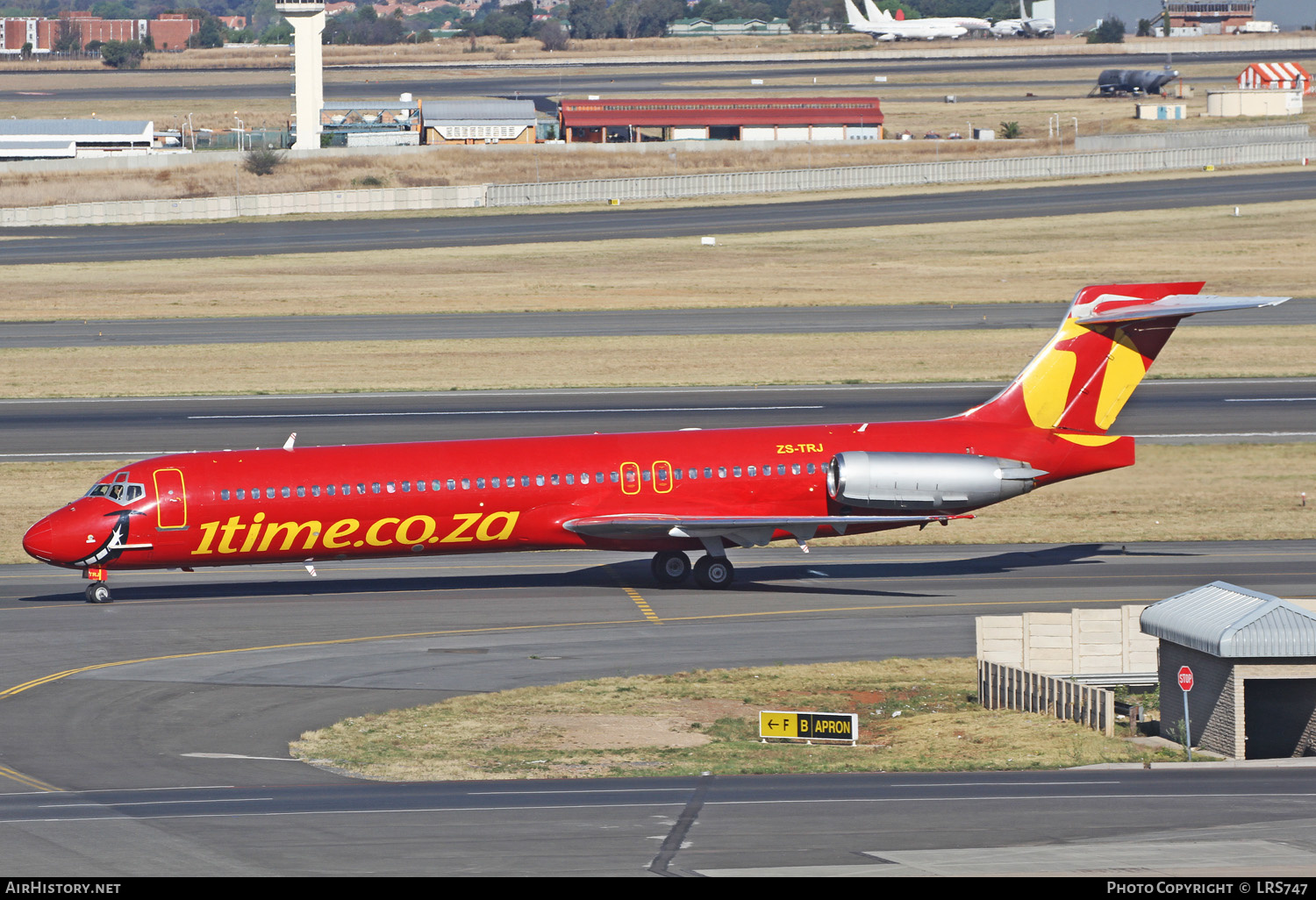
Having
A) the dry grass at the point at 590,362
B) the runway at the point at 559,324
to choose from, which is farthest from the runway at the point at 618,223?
the dry grass at the point at 590,362

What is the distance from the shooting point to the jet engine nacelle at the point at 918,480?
4134 cm

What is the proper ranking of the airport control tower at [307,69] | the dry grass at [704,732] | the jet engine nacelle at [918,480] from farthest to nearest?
the airport control tower at [307,69], the jet engine nacelle at [918,480], the dry grass at [704,732]

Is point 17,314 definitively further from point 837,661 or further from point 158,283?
point 837,661

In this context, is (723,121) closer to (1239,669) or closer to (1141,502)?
(1141,502)

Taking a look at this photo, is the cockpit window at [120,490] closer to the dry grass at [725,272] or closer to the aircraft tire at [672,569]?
the aircraft tire at [672,569]

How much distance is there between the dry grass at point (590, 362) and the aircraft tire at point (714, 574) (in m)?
27.6

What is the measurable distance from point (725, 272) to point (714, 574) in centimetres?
5342

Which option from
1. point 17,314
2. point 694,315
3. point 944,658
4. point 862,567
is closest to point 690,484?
point 862,567

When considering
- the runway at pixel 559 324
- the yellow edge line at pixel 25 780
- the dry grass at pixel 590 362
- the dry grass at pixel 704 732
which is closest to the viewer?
the yellow edge line at pixel 25 780

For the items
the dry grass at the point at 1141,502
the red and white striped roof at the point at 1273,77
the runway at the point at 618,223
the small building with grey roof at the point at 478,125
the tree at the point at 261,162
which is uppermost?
the red and white striped roof at the point at 1273,77

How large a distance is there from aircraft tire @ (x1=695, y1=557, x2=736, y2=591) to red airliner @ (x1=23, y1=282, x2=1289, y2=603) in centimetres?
4

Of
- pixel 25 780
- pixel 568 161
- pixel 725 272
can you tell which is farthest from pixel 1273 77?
pixel 25 780

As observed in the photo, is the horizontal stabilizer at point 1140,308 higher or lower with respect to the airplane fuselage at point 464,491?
higher

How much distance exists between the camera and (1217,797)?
23.8 meters
